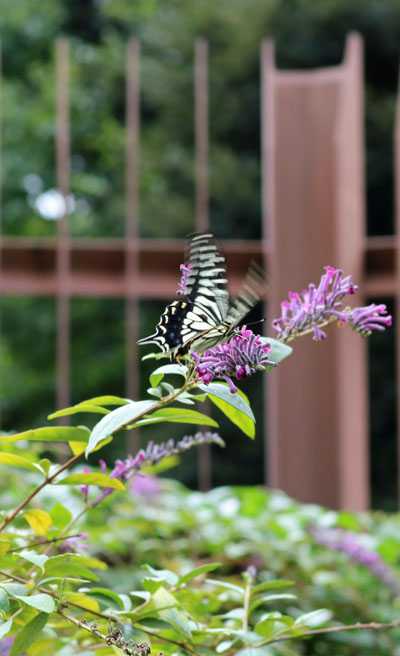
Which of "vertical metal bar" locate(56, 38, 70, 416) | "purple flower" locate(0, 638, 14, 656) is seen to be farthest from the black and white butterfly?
"vertical metal bar" locate(56, 38, 70, 416)

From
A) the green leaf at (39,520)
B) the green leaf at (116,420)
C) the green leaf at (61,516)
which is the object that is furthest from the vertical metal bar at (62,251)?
the green leaf at (116,420)

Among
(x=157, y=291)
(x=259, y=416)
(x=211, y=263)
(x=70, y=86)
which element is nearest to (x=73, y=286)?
(x=157, y=291)

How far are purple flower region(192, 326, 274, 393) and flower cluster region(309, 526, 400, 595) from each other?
4.14 ft

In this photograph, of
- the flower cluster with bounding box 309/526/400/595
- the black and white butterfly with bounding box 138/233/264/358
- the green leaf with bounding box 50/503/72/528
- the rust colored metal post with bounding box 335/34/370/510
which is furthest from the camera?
the rust colored metal post with bounding box 335/34/370/510

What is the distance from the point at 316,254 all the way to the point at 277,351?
2.08 meters

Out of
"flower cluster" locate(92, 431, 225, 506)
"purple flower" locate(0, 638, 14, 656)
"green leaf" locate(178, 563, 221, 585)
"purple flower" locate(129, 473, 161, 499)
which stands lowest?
"purple flower" locate(129, 473, 161, 499)

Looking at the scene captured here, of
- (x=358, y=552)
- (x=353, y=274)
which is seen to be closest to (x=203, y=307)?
(x=358, y=552)

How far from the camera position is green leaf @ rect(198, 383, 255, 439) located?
0.71m

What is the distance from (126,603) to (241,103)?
11606 mm

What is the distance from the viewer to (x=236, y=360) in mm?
704

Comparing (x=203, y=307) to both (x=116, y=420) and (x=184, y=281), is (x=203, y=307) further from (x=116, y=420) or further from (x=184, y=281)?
(x=116, y=420)

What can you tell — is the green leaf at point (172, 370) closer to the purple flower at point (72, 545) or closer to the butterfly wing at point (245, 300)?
the butterfly wing at point (245, 300)

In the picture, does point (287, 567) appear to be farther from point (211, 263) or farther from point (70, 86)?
point (70, 86)

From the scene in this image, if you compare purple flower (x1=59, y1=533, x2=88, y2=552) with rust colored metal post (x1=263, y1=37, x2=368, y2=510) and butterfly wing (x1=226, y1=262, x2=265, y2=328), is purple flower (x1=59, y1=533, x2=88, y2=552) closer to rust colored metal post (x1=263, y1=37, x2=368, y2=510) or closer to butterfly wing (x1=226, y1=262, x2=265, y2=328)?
butterfly wing (x1=226, y1=262, x2=265, y2=328)
